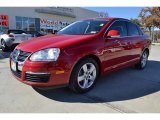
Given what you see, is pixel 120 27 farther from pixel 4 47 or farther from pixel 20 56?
pixel 4 47

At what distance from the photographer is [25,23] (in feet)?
89.3

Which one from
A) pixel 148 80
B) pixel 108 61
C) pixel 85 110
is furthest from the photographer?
pixel 148 80

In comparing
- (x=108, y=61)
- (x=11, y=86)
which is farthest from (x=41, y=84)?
(x=108, y=61)

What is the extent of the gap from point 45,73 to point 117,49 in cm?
198

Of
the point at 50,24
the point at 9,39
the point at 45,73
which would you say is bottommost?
the point at 9,39

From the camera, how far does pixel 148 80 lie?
560 centimetres

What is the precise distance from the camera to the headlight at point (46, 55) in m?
3.88

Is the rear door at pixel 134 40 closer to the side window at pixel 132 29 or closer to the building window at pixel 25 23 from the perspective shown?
the side window at pixel 132 29

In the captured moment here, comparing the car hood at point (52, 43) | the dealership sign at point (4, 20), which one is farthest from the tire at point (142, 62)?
the dealership sign at point (4, 20)

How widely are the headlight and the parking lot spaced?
0.77 metres

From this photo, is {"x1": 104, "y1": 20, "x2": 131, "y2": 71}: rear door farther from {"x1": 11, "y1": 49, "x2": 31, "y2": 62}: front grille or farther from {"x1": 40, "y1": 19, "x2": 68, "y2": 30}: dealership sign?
{"x1": 40, "y1": 19, "x2": 68, "y2": 30}: dealership sign

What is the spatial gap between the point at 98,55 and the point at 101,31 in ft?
1.91

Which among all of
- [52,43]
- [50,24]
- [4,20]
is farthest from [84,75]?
[50,24]
